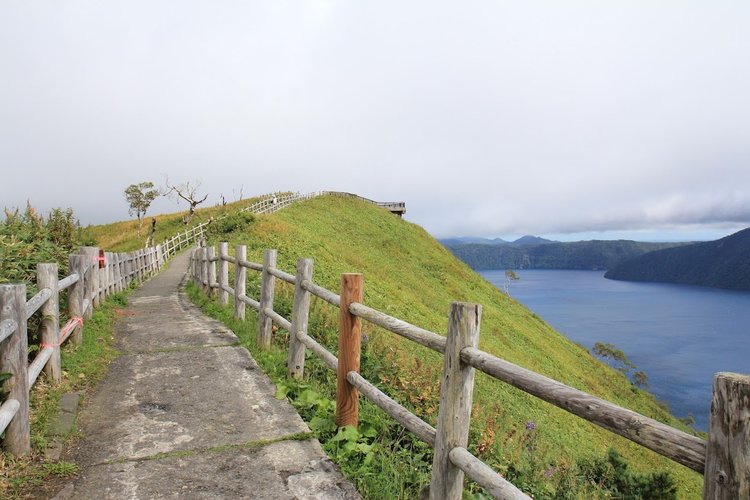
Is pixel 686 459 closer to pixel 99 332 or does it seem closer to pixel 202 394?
pixel 202 394

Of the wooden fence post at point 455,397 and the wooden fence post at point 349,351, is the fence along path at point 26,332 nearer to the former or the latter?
the wooden fence post at point 349,351

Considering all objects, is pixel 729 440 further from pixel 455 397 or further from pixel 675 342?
pixel 675 342

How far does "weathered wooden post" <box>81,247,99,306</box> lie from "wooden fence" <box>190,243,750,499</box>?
14.6 ft

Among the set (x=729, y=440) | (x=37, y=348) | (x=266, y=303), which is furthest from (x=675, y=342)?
(x=729, y=440)

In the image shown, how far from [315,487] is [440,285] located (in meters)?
32.9

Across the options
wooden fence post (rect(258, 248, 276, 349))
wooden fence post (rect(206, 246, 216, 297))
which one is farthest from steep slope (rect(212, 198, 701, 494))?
wooden fence post (rect(206, 246, 216, 297))

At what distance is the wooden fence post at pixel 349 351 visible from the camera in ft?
16.6

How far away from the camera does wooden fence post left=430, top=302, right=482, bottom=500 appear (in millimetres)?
3277

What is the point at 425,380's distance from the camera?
25.9 ft

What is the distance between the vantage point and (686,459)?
194cm

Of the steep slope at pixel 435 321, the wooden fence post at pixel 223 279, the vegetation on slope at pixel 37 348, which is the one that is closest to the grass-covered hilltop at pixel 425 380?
the steep slope at pixel 435 321

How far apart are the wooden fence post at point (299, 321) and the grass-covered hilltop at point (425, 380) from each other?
316mm

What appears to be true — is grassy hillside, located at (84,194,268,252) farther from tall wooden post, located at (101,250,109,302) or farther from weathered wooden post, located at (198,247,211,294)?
tall wooden post, located at (101,250,109,302)

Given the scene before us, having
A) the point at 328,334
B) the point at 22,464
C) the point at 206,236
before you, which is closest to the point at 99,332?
the point at 328,334
